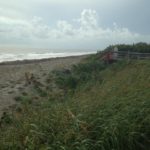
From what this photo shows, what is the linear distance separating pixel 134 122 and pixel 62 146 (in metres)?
1.76

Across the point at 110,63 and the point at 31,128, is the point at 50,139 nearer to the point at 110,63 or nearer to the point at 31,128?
the point at 31,128

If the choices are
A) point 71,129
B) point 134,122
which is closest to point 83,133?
point 71,129

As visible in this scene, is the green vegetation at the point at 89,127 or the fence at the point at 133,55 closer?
the green vegetation at the point at 89,127

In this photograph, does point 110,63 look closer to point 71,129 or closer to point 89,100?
point 89,100

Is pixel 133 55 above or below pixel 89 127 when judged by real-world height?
above

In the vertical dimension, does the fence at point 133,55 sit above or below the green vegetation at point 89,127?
above

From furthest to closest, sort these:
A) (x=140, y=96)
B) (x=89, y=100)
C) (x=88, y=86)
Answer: (x=88, y=86) < (x=89, y=100) < (x=140, y=96)

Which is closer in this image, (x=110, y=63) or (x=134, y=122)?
(x=134, y=122)

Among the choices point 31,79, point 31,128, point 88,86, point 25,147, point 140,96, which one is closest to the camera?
point 25,147

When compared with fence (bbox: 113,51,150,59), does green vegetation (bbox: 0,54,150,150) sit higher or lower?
lower

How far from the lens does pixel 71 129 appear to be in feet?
24.7

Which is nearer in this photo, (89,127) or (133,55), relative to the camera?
(89,127)

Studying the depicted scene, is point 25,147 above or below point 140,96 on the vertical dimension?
below

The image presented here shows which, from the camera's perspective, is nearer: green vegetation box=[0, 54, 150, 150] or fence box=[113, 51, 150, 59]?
green vegetation box=[0, 54, 150, 150]
